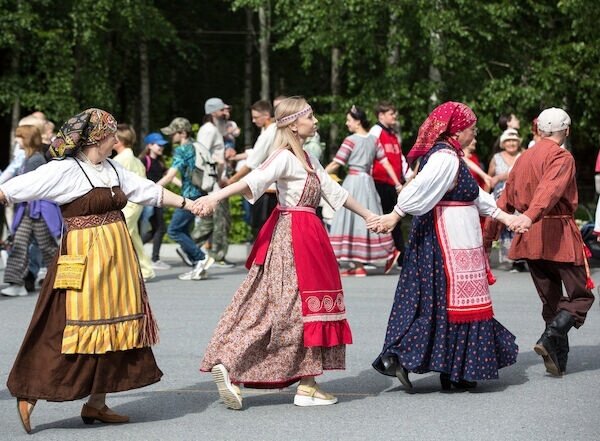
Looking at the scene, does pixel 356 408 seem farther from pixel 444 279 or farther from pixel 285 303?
pixel 444 279

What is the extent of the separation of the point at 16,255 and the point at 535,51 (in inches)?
575

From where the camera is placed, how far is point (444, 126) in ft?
26.3

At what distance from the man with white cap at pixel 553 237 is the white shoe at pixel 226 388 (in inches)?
79.2

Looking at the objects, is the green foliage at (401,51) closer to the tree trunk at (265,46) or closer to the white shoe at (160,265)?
the tree trunk at (265,46)

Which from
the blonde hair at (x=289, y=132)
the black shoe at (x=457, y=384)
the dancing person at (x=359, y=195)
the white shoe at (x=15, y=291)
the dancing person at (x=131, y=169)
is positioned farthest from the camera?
the dancing person at (x=359, y=195)

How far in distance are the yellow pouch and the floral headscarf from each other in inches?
21.6

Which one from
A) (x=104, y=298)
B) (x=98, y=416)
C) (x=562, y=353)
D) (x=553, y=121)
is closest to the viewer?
(x=104, y=298)

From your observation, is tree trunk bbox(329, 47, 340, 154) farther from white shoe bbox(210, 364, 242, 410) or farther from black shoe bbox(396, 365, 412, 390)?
white shoe bbox(210, 364, 242, 410)

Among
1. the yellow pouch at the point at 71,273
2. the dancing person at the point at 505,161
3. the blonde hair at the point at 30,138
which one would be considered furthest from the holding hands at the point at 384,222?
the dancing person at the point at 505,161

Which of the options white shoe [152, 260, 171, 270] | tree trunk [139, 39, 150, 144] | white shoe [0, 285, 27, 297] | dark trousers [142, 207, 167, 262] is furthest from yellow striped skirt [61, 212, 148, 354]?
tree trunk [139, 39, 150, 144]

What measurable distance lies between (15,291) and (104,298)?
6372 mm

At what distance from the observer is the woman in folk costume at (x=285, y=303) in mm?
Result: 7551

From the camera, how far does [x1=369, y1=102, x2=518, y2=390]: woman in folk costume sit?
25.9 ft

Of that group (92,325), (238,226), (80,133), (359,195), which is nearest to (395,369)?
(92,325)
